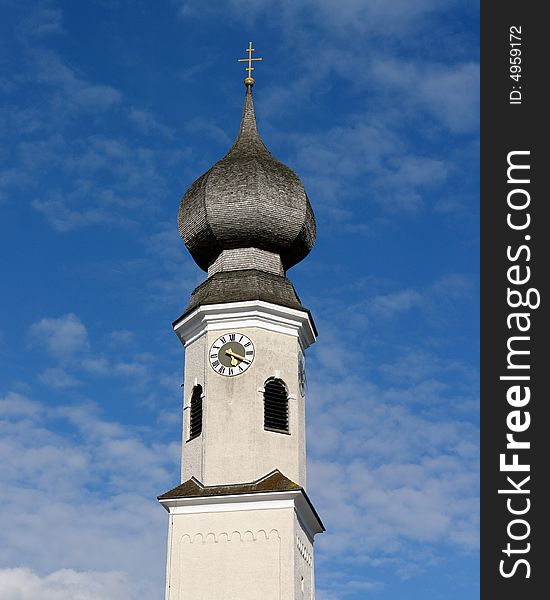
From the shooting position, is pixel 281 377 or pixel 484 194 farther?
pixel 281 377

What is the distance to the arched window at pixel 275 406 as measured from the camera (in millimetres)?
27922

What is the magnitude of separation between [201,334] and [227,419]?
2.51 meters

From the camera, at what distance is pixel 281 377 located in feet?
93.2

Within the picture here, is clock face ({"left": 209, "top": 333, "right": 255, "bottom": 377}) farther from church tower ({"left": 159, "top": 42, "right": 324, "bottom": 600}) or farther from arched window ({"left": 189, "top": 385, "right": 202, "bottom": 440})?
arched window ({"left": 189, "top": 385, "right": 202, "bottom": 440})

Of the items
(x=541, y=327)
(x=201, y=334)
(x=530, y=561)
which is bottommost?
(x=530, y=561)

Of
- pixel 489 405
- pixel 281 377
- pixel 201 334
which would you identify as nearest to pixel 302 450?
pixel 281 377

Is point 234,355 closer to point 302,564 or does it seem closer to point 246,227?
point 246,227

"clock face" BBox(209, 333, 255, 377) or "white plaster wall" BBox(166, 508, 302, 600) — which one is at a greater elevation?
"clock face" BBox(209, 333, 255, 377)

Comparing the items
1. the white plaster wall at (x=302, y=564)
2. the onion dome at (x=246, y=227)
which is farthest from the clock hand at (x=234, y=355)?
the white plaster wall at (x=302, y=564)

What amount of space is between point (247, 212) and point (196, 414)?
5188 millimetres

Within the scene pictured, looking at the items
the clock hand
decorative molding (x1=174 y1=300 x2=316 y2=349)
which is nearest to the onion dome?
decorative molding (x1=174 y1=300 x2=316 y2=349)

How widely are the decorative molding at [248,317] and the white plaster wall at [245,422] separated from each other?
0.15m

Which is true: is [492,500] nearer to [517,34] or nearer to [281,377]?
[517,34]

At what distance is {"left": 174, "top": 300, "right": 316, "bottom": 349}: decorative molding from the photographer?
28.8 m
